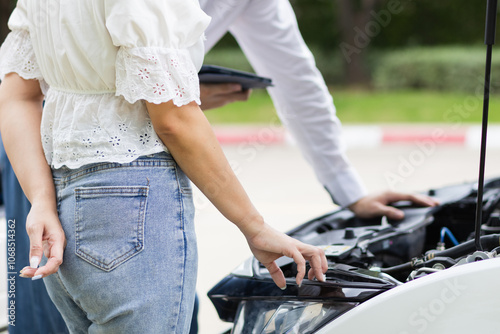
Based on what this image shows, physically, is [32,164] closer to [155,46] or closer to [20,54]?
[20,54]

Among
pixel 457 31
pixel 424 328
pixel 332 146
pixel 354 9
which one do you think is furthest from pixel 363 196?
pixel 457 31

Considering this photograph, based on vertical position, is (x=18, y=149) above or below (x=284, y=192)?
above

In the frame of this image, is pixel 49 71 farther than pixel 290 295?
No

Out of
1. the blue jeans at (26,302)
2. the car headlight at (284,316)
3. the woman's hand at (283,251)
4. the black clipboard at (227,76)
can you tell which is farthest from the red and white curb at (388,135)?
the woman's hand at (283,251)

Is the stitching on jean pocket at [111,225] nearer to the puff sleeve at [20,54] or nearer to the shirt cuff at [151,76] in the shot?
the shirt cuff at [151,76]

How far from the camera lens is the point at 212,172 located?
1260 mm

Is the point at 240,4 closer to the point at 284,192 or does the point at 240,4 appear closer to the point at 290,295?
the point at 290,295

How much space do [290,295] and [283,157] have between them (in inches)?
288

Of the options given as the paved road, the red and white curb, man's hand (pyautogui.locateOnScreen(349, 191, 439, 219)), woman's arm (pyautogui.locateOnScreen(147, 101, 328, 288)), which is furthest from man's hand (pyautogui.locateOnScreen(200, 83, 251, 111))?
the red and white curb

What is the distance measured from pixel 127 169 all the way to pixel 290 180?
6.11 meters

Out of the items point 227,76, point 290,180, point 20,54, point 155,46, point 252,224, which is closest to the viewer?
point 155,46

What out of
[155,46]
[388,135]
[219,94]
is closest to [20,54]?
[155,46]

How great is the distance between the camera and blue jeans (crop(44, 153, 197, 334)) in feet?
3.96

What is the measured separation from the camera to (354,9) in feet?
54.7
